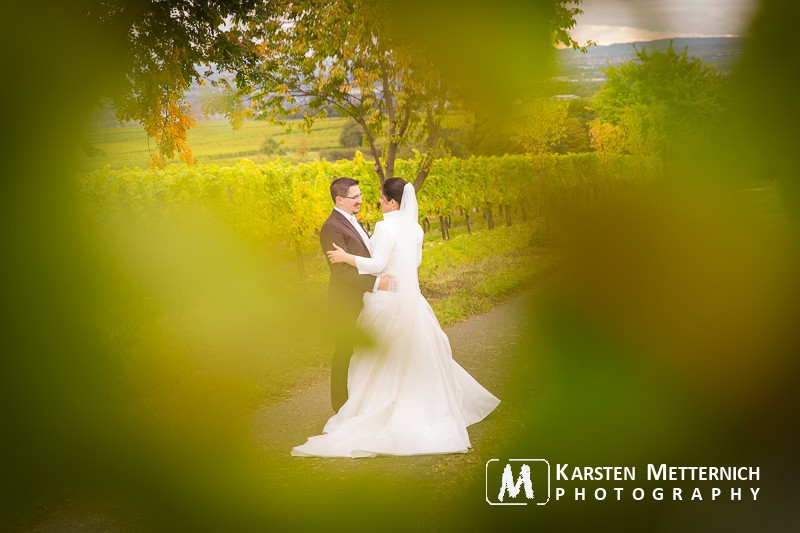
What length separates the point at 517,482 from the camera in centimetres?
470

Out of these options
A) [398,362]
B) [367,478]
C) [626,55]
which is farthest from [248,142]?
[367,478]

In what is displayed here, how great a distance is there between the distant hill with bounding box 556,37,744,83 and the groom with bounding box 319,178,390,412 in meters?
4.08

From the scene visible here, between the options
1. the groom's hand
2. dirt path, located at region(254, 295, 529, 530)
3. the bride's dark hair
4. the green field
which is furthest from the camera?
the green field

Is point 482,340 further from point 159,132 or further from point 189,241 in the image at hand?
point 189,241

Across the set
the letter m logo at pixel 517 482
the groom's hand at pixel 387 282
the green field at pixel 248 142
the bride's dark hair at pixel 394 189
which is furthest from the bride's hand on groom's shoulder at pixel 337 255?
the green field at pixel 248 142

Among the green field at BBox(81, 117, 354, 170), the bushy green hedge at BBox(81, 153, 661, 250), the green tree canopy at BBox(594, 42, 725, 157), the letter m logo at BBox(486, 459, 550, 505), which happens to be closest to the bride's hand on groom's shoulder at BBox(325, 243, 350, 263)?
the letter m logo at BBox(486, 459, 550, 505)

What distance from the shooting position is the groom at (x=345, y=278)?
5387 millimetres

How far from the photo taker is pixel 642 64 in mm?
11477

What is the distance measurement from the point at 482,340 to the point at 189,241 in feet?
17.9

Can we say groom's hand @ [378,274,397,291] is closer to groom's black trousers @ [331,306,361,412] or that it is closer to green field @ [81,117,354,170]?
groom's black trousers @ [331,306,361,412]

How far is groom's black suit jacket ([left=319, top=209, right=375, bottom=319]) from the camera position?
17.7 feet

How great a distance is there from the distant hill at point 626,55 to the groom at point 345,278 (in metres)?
4.08

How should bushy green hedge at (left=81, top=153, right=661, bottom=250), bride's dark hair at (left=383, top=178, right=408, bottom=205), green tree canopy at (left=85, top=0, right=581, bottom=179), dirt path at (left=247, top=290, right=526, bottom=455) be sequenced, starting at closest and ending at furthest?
bride's dark hair at (left=383, top=178, right=408, bottom=205) → dirt path at (left=247, top=290, right=526, bottom=455) → green tree canopy at (left=85, top=0, right=581, bottom=179) → bushy green hedge at (left=81, top=153, right=661, bottom=250)

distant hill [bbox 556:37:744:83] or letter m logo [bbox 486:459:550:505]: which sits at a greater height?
distant hill [bbox 556:37:744:83]
